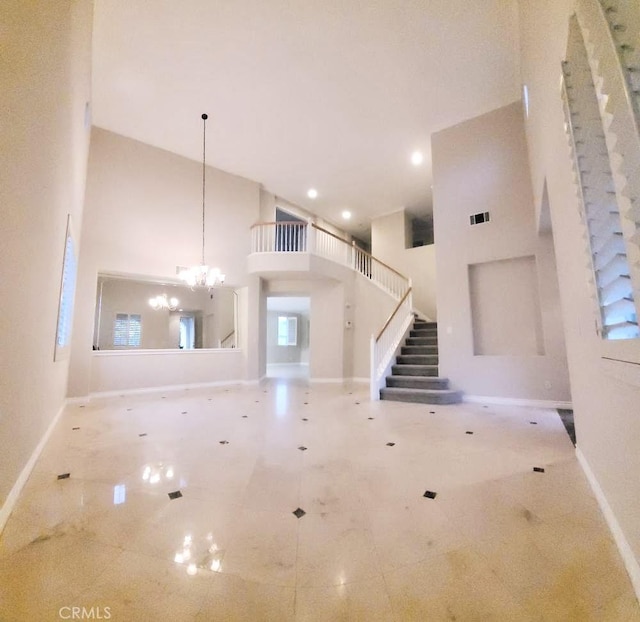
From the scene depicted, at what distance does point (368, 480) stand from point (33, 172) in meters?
3.20

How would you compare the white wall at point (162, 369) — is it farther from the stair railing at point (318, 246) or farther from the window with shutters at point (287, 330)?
the window with shutters at point (287, 330)

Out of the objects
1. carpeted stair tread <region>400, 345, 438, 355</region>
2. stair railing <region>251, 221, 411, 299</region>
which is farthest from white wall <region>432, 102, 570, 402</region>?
stair railing <region>251, 221, 411, 299</region>

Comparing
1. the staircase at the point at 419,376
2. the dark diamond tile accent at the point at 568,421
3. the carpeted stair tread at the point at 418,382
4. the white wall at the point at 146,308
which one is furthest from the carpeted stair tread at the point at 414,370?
the white wall at the point at 146,308

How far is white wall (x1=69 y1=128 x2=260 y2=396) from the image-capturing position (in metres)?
5.29

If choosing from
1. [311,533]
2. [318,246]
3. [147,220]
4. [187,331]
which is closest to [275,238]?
[318,246]

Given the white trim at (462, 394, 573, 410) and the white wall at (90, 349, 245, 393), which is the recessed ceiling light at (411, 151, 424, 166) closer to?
the white trim at (462, 394, 573, 410)

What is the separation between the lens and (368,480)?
2.22 meters

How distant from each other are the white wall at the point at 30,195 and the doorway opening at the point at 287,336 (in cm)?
920

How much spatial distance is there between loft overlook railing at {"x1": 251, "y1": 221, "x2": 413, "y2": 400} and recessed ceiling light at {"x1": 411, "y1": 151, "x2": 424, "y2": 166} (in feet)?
8.10

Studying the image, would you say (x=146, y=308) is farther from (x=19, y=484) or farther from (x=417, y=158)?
(x=417, y=158)

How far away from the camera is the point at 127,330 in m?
8.00

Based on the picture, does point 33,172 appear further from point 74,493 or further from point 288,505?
point 288,505

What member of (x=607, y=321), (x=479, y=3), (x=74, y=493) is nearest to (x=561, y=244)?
(x=607, y=321)

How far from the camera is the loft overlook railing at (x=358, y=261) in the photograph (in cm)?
552
